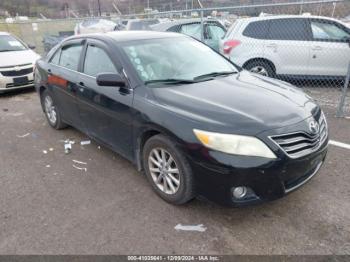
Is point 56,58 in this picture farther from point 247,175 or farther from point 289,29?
point 289,29

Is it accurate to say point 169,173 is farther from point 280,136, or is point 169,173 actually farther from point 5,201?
point 5,201

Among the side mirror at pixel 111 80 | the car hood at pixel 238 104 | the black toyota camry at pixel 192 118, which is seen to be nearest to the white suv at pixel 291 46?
the black toyota camry at pixel 192 118

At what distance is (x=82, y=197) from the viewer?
329 cm

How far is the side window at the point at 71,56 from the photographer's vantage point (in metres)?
4.22

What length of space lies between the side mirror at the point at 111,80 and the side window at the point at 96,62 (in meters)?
0.25

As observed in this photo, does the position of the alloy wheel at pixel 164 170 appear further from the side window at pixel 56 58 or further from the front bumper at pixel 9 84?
the front bumper at pixel 9 84

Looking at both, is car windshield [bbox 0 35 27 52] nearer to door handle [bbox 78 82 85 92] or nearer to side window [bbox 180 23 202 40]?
side window [bbox 180 23 202 40]

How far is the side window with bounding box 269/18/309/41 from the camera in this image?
6777 millimetres

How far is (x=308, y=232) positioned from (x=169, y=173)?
1.33 m

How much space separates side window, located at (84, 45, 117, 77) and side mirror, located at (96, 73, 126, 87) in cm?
25

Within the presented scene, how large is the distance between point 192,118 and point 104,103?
132 centimetres

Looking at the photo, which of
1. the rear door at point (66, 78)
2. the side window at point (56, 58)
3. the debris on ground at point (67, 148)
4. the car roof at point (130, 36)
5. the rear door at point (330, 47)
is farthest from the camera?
the rear door at point (330, 47)

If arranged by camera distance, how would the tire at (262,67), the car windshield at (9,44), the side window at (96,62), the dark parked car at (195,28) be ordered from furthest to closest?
the dark parked car at (195,28), the car windshield at (9,44), the tire at (262,67), the side window at (96,62)

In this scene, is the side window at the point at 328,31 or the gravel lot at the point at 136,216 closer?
the gravel lot at the point at 136,216
